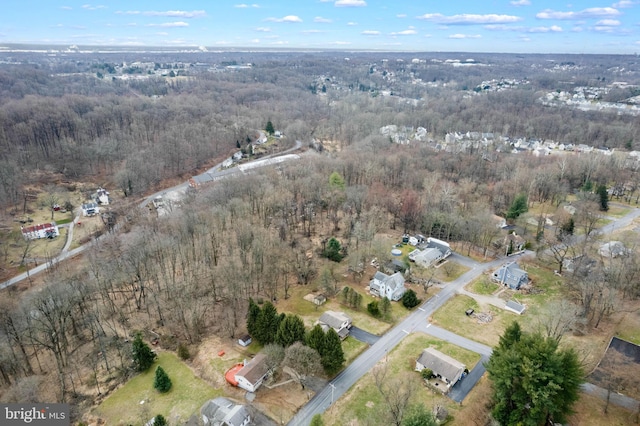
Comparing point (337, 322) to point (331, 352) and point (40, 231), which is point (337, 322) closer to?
point (331, 352)

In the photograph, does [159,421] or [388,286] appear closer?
[159,421]

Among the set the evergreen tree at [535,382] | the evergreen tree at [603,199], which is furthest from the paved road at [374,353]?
the evergreen tree at [603,199]

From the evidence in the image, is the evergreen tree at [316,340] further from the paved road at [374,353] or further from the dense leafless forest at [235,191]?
the dense leafless forest at [235,191]

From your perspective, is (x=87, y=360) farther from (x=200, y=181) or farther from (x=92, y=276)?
(x=200, y=181)

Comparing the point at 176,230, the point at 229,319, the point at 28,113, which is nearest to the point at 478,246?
the point at 229,319

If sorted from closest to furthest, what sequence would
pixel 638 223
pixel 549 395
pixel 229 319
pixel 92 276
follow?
pixel 549 395 < pixel 229 319 < pixel 92 276 < pixel 638 223

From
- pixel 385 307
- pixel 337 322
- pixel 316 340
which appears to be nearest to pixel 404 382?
pixel 316 340
